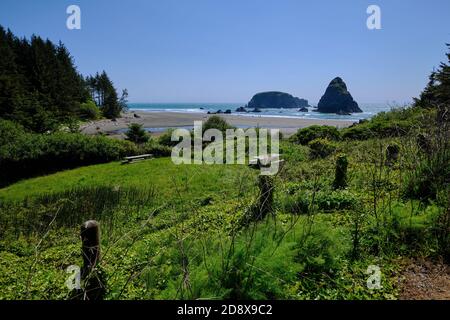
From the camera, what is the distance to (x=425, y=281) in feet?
12.7

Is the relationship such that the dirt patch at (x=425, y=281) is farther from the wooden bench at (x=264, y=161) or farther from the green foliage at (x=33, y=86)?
the green foliage at (x=33, y=86)

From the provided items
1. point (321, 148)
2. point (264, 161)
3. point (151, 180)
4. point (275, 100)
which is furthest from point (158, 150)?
point (275, 100)

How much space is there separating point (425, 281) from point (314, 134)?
52.8ft

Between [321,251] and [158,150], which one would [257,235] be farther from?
[158,150]

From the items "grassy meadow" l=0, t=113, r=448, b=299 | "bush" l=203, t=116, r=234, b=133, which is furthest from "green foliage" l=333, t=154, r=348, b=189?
"bush" l=203, t=116, r=234, b=133

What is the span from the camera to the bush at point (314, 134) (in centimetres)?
1895

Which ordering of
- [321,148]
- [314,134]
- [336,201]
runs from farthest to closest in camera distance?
[314,134] → [321,148] → [336,201]

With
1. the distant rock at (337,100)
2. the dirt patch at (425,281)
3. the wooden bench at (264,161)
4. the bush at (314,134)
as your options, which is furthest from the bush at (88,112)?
the distant rock at (337,100)

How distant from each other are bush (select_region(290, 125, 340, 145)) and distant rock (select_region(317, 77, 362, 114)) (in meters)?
93.9

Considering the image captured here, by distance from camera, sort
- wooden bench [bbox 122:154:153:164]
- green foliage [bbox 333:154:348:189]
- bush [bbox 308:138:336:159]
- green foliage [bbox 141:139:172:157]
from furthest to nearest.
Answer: green foliage [bbox 141:139:172:157] → wooden bench [bbox 122:154:153:164] → bush [bbox 308:138:336:159] → green foliage [bbox 333:154:348:189]

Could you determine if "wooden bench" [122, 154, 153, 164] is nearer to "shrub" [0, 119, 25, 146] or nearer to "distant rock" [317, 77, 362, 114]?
"shrub" [0, 119, 25, 146]

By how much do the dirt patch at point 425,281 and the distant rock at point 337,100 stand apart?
110154 millimetres

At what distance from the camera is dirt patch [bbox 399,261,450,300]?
3609 mm
